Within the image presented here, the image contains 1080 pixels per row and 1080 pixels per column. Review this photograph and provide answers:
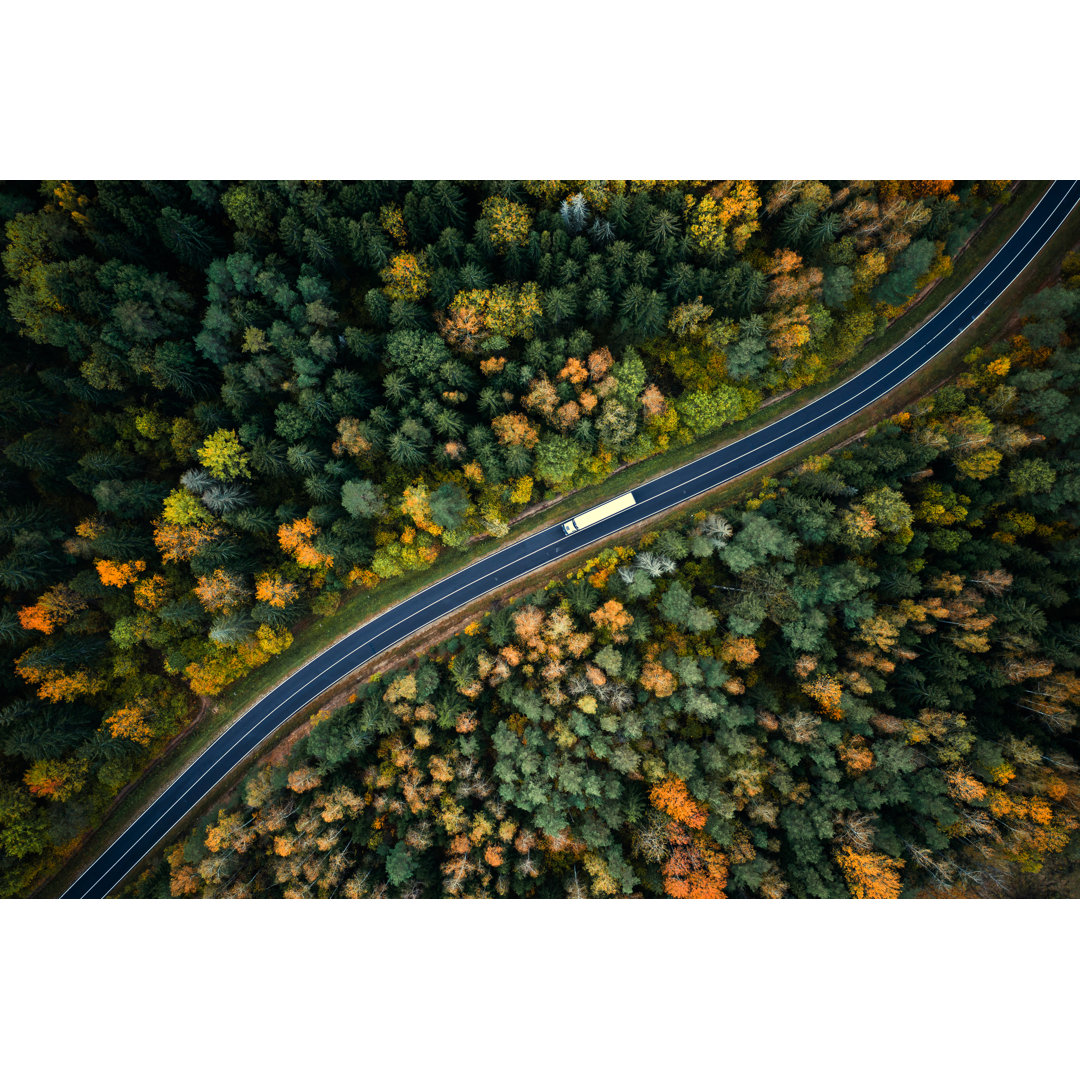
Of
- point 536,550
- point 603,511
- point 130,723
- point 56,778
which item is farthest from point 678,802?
point 56,778

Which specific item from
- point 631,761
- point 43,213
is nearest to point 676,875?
point 631,761

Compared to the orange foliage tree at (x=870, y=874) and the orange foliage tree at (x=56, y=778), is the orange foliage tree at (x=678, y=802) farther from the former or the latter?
the orange foliage tree at (x=56, y=778)

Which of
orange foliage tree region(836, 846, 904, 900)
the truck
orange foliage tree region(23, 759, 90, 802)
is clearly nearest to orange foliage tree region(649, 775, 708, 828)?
orange foliage tree region(836, 846, 904, 900)

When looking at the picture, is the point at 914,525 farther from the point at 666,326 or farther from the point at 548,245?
the point at 548,245

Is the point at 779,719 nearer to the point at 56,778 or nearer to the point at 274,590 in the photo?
the point at 274,590

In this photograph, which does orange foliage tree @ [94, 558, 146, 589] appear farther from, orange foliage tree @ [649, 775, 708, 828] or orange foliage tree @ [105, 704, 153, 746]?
Answer: orange foliage tree @ [649, 775, 708, 828]

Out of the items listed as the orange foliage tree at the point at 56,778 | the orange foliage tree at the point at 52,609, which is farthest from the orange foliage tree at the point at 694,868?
the orange foliage tree at the point at 52,609
